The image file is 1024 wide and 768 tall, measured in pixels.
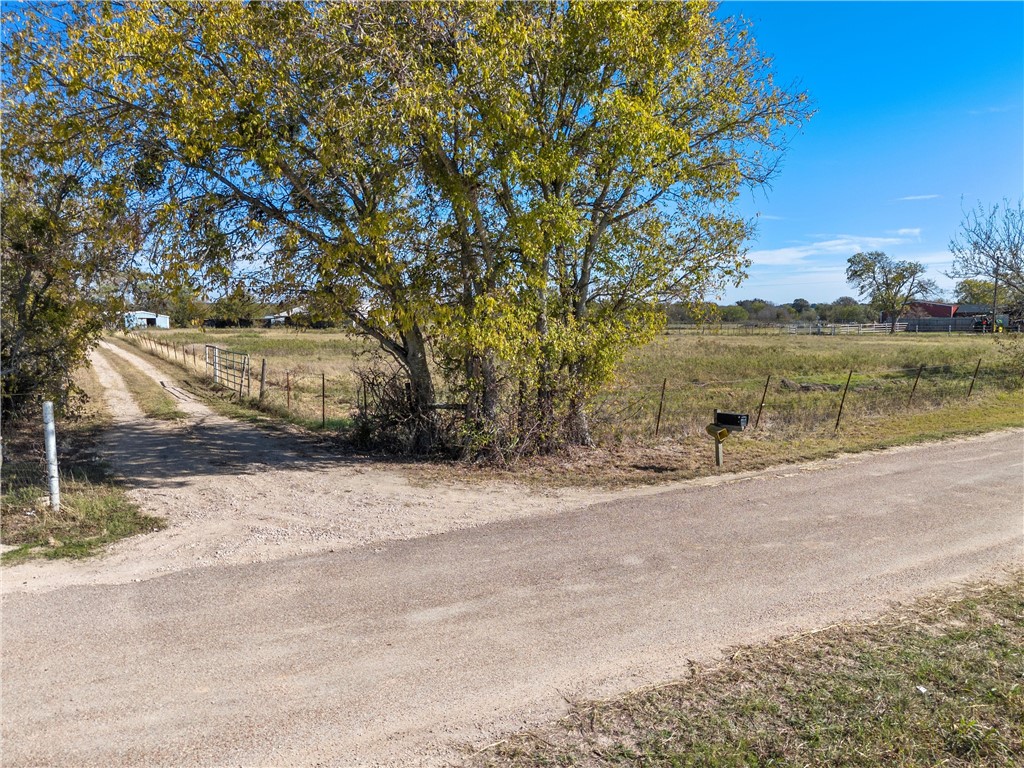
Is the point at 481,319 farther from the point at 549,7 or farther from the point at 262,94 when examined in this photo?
the point at 549,7

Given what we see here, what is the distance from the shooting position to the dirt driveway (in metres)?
3.74

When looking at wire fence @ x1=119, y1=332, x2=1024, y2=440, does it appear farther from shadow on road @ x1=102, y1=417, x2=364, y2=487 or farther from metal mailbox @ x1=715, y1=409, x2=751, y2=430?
metal mailbox @ x1=715, y1=409, x2=751, y2=430

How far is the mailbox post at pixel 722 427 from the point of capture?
10.6 meters

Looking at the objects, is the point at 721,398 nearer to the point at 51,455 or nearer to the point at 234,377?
the point at 234,377

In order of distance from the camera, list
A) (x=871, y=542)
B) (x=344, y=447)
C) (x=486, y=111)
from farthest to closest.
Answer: (x=344, y=447), (x=486, y=111), (x=871, y=542)

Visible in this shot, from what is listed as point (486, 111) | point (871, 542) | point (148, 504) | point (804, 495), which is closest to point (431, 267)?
point (486, 111)

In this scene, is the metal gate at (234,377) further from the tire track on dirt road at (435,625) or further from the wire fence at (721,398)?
the tire track on dirt road at (435,625)

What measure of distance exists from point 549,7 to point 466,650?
9.55 meters

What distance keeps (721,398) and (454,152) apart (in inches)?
497

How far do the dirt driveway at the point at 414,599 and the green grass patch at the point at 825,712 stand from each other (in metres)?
0.26

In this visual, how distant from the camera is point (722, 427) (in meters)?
10.7

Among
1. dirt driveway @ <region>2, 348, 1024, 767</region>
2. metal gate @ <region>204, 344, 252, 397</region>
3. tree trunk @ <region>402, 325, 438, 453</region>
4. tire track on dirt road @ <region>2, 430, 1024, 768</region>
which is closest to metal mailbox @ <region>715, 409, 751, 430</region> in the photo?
dirt driveway @ <region>2, 348, 1024, 767</region>

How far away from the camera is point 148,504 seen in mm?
8070

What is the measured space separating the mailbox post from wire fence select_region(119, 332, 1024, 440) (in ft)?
7.24
